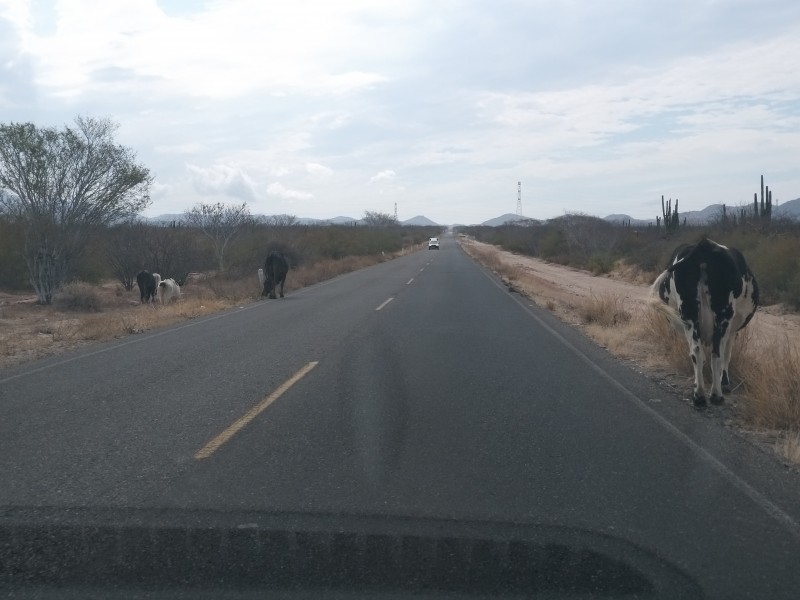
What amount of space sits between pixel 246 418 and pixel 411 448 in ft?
7.51

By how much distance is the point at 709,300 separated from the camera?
1026 centimetres

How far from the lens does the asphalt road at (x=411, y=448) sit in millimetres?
6340

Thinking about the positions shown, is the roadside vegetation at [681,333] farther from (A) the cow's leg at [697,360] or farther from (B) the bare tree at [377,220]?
(B) the bare tree at [377,220]

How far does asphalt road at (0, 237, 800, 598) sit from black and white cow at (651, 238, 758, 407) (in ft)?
1.84

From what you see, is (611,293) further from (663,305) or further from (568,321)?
(663,305)

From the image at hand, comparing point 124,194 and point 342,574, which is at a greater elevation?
point 124,194

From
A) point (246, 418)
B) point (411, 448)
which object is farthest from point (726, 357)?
point (246, 418)

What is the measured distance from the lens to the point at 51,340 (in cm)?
1958

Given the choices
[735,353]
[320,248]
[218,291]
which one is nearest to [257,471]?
[735,353]

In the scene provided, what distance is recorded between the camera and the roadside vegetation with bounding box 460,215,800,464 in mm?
9336

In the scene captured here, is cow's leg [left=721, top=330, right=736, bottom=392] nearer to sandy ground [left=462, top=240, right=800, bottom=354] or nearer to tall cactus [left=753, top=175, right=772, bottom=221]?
sandy ground [left=462, top=240, right=800, bottom=354]

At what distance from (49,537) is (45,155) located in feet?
97.7

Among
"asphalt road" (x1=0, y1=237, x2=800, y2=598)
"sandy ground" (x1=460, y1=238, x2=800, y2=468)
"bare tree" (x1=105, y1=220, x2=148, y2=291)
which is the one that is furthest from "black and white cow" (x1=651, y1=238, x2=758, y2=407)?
"bare tree" (x1=105, y1=220, x2=148, y2=291)

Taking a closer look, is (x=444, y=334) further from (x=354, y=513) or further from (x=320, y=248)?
(x=320, y=248)
